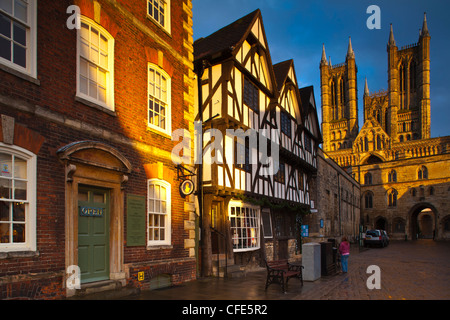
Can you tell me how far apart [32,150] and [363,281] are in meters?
10.4

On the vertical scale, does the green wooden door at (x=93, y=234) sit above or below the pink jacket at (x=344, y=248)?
above

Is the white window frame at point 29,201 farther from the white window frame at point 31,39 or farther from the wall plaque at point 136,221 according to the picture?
the wall plaque at point 136,221

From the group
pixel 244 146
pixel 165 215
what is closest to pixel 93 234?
pixel 165 215

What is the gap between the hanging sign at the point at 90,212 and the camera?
7.62m

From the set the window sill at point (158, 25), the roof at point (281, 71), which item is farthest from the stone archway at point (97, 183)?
the roof at point (281, 71)

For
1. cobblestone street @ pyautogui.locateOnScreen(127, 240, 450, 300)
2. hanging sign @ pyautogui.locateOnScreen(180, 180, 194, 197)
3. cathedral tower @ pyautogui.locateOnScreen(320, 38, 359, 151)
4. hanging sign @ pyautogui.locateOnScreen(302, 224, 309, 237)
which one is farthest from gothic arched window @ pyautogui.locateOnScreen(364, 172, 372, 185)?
hanging sign @ pyautogui.locateOnScreen(180, 180, 194, 197)

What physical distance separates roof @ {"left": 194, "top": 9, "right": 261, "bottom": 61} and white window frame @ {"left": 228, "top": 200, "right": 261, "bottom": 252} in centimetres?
593

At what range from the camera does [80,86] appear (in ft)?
25.3

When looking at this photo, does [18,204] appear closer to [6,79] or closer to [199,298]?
[6,79]

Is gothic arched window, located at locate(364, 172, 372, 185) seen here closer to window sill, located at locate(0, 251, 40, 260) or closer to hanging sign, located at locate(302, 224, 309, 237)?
hanging sign, located at locate(302, 224, 309, 237)

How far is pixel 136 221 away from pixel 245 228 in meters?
7.39

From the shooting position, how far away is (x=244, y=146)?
49.5 ft

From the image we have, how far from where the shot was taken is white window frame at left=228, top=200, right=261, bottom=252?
47.6 ft
